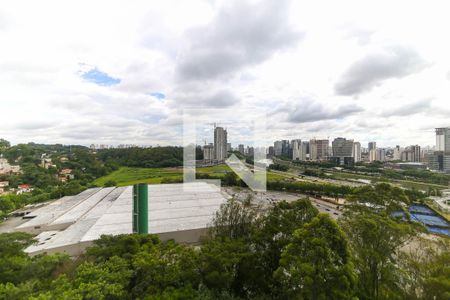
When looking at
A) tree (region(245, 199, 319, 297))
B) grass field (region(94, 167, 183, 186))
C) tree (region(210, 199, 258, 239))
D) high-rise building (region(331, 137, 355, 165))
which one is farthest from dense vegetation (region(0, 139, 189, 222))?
high-rise building (region(331, 137, 355, 165))

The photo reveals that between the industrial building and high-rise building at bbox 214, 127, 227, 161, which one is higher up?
high-rise building at bbox 214, 127, 227, 161

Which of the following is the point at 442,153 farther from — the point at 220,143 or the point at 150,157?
the point at 150,157

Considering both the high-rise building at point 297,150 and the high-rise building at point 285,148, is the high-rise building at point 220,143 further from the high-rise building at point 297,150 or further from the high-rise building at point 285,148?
the high-rise building at point 285,148

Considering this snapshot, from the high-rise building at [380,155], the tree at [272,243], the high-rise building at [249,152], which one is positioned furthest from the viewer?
the high-rise building at [380,155]

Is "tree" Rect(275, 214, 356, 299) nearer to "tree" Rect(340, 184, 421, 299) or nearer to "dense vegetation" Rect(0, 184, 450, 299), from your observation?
"dense vegetation" Rect(0, 184, 450, 299)

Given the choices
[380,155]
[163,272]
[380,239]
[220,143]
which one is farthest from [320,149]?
[163,272]

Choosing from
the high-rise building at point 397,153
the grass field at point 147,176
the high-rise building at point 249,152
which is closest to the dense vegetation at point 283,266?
the high-rise building at point 249,152

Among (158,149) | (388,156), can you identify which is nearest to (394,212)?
(158,149)
